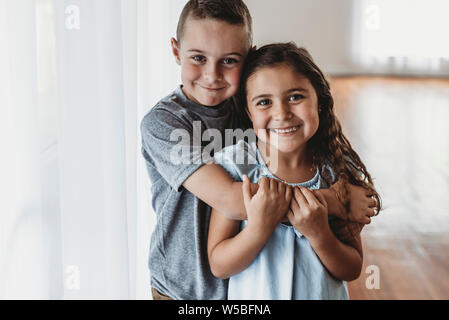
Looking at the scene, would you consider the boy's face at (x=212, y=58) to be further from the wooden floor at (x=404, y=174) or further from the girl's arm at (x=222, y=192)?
the wooden floor at (x=404, y=174)

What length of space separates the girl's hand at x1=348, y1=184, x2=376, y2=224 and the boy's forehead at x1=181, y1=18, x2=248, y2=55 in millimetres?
273

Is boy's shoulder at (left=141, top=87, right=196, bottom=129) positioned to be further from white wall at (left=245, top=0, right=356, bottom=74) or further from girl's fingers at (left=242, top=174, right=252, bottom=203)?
white wall at (left=245, top=0, right=356, bottom=74)

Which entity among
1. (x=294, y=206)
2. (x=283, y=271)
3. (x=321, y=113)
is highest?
(x=321, y=113)

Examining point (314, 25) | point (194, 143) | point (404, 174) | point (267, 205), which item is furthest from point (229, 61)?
point (314, 25)

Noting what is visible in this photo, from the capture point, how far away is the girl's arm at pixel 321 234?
75cm

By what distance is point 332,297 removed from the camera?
822 mm

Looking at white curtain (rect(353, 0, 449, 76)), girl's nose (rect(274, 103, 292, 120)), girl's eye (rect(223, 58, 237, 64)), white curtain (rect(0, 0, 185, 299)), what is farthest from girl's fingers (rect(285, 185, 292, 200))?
white curtain (rect(353, 0, 449, 76))

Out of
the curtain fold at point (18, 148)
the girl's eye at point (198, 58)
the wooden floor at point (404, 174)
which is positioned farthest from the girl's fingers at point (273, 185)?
the wooden floor at point (404, 174)

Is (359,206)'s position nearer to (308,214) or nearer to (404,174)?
(308,214)

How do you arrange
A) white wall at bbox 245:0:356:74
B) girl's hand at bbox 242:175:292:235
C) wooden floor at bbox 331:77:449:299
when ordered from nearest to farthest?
girl's hand at bbox 242:175:292:235, wooden floor at bbox 331:77:449:299, white wall at bbox 245:0:356:74

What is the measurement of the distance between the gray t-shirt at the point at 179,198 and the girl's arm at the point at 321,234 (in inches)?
6.2

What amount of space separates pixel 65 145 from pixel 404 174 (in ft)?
9.65

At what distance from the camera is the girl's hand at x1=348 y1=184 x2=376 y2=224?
0.84m

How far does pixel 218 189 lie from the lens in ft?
2.59
